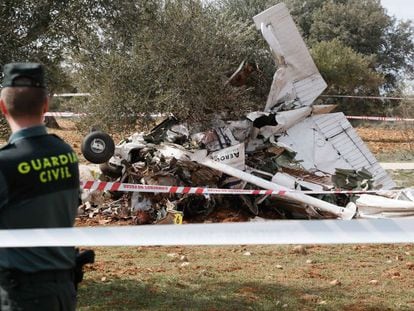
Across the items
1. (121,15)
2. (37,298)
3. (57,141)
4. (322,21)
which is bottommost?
(322,21)

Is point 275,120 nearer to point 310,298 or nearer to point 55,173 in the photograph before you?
point 310,298

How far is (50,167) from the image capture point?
3100 millimetres

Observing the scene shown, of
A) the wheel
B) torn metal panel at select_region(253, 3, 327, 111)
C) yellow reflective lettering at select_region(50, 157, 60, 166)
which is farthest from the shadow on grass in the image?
torn metal panel at select_region(253, 3, 327, 111)

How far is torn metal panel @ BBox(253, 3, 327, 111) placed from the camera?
13.5 metres

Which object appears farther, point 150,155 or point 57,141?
point 150,155

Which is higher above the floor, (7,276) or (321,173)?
(7,276)

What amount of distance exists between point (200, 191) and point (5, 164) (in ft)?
27.1

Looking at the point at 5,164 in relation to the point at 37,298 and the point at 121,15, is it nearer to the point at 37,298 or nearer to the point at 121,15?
the point at 37,298

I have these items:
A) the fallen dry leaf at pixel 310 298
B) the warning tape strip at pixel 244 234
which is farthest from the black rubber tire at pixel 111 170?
the warning tape strip at pixel 244 234

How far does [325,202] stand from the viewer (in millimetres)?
11781

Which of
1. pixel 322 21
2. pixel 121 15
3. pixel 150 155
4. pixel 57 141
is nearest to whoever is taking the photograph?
pixel 57 141

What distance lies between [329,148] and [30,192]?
11.0 metres

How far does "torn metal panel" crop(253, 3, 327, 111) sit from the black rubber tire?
306cm

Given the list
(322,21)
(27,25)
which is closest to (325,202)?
(27,25)
